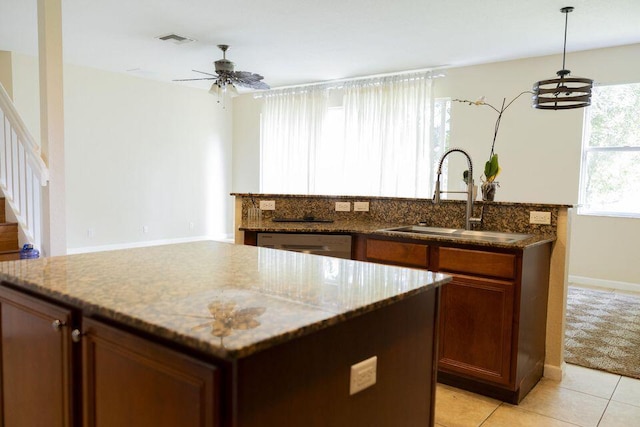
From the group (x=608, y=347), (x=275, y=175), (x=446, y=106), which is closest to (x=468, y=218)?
(x=608, y=347)

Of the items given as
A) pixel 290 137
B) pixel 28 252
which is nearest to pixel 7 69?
pixel 28 252

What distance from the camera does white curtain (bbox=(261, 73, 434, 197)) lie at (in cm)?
657

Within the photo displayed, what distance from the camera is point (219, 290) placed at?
1.29m

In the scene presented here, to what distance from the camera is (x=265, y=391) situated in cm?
97

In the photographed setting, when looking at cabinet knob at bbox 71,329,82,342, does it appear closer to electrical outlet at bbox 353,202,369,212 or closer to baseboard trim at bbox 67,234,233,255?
electrical outlet at bbox 353,202,369,212

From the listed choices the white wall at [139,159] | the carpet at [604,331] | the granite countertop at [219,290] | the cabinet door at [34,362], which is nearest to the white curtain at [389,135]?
the carpet at [604,331]

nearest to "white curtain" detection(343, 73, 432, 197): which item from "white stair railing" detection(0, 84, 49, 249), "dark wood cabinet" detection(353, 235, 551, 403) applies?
"dark wood cabinet" detection(353, 235, 551, 403)

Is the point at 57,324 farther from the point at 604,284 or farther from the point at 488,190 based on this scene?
the point at 604,284

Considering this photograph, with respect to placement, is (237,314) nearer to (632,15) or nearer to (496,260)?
(496,260)

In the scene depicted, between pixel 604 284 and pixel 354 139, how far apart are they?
376 centimetres

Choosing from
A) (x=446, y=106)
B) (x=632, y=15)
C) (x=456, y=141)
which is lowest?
(x=456, y=141)

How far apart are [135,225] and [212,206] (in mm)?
1537

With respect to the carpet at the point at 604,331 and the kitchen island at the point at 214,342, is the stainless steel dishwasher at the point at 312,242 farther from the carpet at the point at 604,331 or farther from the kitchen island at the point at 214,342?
the carpet at the point at 604,331

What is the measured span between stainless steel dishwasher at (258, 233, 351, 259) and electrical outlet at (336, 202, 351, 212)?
2.01ft
